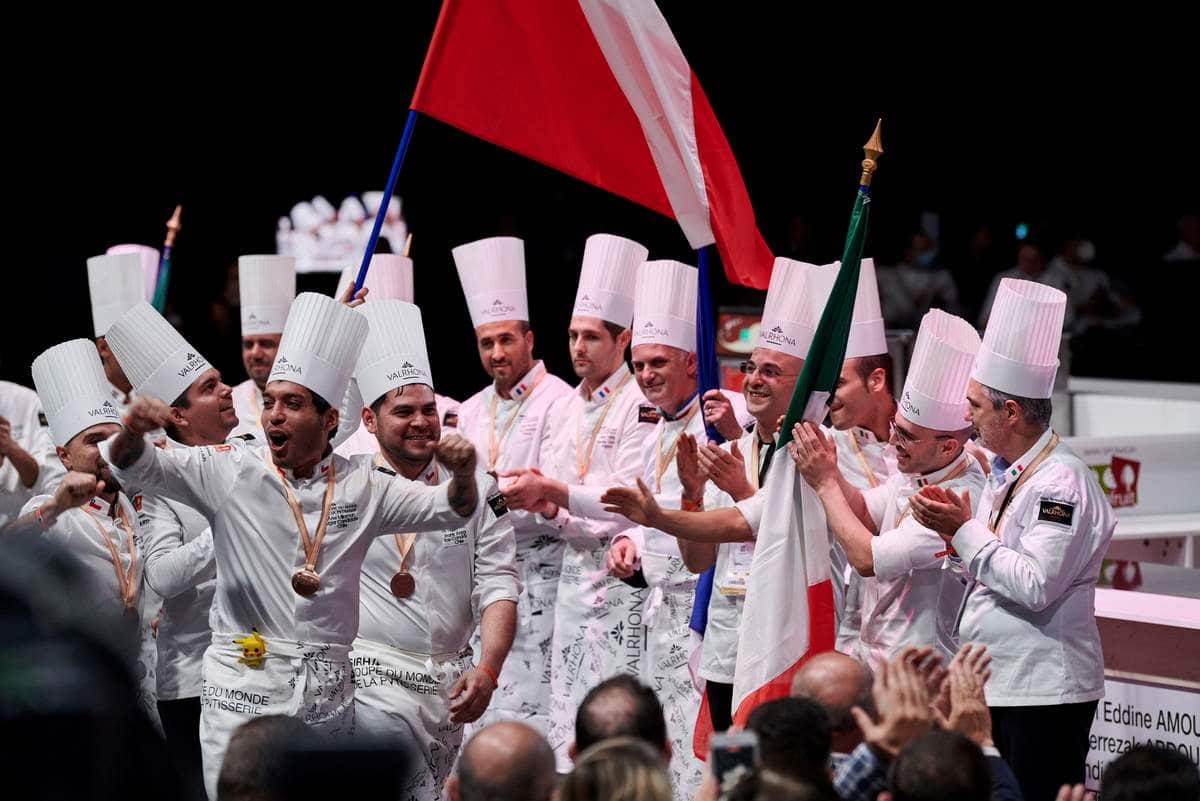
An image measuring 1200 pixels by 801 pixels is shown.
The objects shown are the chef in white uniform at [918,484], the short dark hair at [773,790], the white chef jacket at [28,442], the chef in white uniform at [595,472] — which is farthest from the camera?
the white chef jacket at [28,442]

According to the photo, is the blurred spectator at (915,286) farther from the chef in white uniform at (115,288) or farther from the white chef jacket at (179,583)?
the white chef jacket at (179,583)

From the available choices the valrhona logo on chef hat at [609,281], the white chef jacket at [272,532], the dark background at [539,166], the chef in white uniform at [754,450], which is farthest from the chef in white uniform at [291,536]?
the dark background at [539,166]

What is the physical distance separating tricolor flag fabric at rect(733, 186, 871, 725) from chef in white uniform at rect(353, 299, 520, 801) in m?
0.71

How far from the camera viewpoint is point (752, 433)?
579 cm

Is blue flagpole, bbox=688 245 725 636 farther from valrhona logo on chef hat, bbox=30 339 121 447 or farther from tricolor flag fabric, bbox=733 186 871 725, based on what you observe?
valrhona logo on chef hat, bbox=30 339 121 447

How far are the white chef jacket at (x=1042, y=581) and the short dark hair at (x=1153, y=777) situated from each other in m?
1.02

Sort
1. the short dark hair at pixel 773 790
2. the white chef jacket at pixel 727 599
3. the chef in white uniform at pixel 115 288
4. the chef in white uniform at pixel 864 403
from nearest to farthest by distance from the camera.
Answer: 1. the short dark hair at pixel 773 790
2. the white chef jacket at pixel 727 599
3. the chef in white uniform at pixel 864 403
4. the chef in white uniform at pixel 115 288

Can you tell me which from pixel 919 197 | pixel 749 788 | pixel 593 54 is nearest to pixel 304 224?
pixel 919 197

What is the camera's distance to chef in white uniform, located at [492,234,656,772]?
22.1ft

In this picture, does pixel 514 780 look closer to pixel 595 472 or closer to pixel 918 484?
pixel 918 484

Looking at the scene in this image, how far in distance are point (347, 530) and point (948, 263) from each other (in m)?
9.84

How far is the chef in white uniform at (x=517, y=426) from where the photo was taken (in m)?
7.00

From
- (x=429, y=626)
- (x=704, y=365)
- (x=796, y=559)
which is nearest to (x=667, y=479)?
(x=704, y=365)

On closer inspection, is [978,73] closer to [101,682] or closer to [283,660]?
[283,660]
